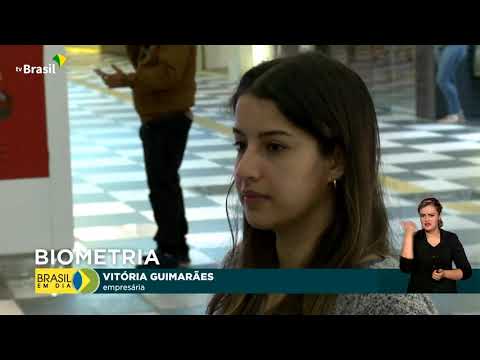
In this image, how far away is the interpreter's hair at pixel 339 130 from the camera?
4.10ft

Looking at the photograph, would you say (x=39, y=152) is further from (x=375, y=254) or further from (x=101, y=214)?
(x=375, y=254)

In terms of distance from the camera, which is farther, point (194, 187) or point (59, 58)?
point (194, 187)

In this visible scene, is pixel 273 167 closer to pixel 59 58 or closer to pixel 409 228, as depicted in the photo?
pixel 409 228

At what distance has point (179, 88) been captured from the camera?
430 cm

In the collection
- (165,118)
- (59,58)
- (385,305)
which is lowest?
(385,305)

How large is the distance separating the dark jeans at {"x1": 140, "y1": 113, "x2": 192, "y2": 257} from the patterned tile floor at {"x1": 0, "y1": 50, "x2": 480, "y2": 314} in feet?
0.40

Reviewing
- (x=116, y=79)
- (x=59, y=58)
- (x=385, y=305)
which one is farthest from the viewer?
(x=116, y=79)

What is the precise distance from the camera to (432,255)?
1.59 meters

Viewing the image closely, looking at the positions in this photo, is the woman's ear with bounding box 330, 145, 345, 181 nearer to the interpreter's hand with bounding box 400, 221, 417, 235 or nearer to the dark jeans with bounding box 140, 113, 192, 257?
the interpreter's hand with bounding box 400, 221, 417, 235

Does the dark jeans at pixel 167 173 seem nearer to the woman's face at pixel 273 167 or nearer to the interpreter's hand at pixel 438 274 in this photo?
Answer: the interpreter's hand at pixel 438 274

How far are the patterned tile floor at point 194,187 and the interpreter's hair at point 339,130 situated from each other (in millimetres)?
81

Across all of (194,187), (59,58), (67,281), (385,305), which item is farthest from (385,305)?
(194,187)

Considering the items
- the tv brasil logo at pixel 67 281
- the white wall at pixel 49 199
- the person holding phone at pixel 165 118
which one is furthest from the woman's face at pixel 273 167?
the white wall at pixel 49 199

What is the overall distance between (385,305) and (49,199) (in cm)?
338
